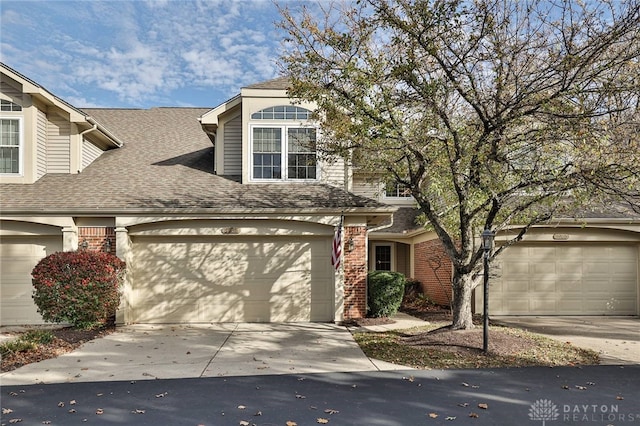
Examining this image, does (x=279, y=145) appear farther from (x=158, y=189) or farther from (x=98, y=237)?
(x=98, y=237)

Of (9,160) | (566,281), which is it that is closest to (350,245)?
(566,281)

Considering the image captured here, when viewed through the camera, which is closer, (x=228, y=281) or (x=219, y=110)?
(x=228, y=281)

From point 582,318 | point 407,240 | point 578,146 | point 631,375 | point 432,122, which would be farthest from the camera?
point 407,240

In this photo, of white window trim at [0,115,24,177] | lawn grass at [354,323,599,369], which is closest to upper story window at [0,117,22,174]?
white window trim at [0,115,24,177]

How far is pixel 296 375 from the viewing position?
688 cm

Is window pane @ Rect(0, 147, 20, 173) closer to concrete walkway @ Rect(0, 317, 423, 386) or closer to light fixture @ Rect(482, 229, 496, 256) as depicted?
concrete walkway @ Rect(0, 317, 423, 386)

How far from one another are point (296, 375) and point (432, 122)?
5.25m

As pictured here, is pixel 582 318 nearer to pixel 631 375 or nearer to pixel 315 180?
pixel 631 375

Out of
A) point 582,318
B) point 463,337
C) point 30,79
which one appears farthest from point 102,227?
point 582,318

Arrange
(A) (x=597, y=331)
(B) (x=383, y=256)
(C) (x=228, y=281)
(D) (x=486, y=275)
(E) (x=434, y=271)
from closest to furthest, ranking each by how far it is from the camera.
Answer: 1. (D) (x=486, y=275)
2. (A) (x=597, y=331)
3. (C) (x=228, y=281)
4. (E) (x=434, y=271)
5. (B) (x=383, y=256)

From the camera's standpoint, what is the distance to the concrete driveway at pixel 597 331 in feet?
27.4

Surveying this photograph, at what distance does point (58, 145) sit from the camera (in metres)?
13.2

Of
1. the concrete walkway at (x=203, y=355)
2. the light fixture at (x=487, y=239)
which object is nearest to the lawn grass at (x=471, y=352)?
the concrete walkway at (x=203, y=355)

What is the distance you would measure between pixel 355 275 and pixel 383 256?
738cm
